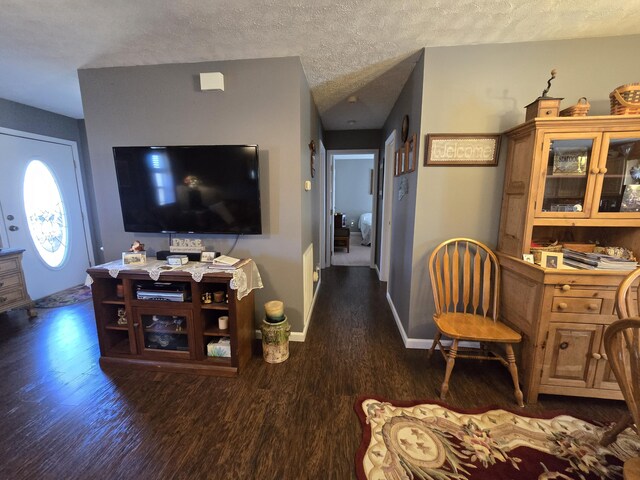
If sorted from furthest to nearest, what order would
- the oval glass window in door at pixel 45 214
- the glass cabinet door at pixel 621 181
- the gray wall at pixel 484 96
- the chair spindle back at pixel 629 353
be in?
the oval glass window in door at pixel 45 214 < the gray wall at pixel 484 96 < the glass cabinet door at pixel 621 181 < the chair spindle back at pixel 629 353

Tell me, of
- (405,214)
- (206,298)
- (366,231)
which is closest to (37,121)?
(206,298)

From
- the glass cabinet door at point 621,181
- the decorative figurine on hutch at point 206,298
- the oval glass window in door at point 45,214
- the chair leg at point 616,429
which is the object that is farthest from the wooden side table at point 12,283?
the glass cabinet door at point 621,181

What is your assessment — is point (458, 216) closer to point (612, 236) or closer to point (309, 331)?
point (612, 236)

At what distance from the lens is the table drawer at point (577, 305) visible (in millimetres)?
1533

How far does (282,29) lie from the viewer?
5.69 ft

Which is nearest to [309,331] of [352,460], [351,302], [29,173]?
[351,302]

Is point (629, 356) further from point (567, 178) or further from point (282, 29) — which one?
point (282, 29)

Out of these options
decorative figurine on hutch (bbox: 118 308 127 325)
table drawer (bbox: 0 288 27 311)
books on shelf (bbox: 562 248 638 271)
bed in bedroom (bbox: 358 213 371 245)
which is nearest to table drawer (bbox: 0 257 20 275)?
table drawer (bbox: 0 288 27 311)

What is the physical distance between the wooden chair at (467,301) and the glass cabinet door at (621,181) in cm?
72

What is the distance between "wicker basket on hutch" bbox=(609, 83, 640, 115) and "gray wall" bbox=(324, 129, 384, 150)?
2.97 m

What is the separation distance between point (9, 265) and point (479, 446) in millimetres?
4344

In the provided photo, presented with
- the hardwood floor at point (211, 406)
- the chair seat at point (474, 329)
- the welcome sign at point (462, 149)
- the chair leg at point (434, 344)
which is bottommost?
the hardwood floor at point (211, 406)

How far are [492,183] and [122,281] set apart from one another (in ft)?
9.62

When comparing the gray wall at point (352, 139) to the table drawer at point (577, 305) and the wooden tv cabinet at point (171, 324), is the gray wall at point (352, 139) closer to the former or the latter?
the wooden tv cabinet at point (171, 324)
